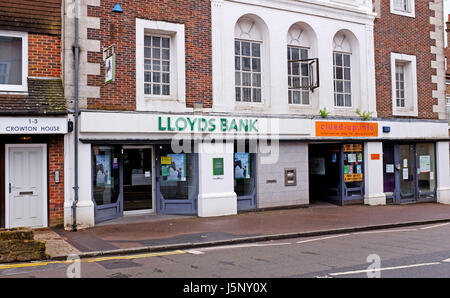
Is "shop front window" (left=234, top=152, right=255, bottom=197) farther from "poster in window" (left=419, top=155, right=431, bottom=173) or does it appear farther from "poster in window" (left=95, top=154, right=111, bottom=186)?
"poster in window" (left=419, top=155, right=431, bottom=173)

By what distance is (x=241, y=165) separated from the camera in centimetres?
1541

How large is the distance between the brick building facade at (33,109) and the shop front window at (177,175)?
10.4 ft

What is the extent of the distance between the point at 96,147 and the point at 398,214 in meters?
9.83

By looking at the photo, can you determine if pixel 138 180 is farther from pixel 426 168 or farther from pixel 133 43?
pixel 426 168

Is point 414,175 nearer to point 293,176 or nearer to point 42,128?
point 293,176

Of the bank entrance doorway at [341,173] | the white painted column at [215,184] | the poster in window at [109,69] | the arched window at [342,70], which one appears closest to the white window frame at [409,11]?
the arched window at [342,70]

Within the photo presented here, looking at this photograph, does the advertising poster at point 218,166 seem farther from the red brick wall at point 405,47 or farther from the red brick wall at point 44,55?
the red brick wall at point 405,47

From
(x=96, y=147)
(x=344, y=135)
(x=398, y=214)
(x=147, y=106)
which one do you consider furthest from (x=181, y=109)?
(x=398, y=214)

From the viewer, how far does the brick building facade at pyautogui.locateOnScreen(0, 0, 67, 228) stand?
11969mm

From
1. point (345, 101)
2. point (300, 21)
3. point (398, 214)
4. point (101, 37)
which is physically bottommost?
point (398, 214)

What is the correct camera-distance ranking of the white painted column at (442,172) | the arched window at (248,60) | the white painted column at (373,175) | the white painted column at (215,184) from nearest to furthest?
the white painted column at (215,184) < the arched window at (248,60) < the white painted column at (373,175) < the white painted column at (442,172)

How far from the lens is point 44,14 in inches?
495

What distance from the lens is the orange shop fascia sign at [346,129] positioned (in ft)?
54.2

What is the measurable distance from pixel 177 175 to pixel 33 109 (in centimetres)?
473
